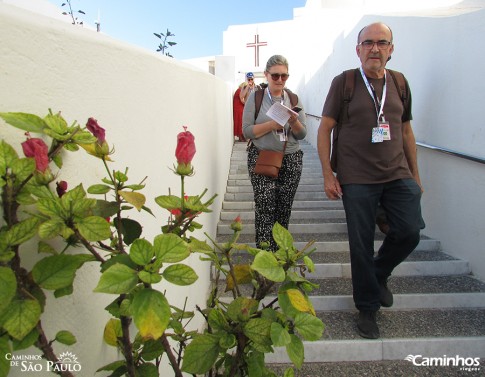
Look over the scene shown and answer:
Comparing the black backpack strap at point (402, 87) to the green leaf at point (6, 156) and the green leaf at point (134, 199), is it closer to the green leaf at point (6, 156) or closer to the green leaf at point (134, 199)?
the green leaf at point (134, 199)

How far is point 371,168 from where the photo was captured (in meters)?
2.06

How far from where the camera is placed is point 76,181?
0.75m

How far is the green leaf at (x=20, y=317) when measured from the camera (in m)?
0.47

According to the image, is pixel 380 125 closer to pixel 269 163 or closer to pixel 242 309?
pixel 269 163

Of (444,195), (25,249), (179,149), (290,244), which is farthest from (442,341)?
(25,249)

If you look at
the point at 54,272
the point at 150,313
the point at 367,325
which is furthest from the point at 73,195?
the point at 367,325

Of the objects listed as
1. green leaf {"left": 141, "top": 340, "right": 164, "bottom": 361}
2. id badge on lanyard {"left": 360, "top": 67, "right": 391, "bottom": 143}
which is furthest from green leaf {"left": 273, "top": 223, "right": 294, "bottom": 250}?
id badge on lanyard {"left": 360, "top": 67, "right": 391, "bottom": 143}

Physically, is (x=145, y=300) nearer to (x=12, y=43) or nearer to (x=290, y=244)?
(x=290, y=244)

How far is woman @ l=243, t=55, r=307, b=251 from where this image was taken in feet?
8.46

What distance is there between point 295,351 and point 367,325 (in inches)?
67.7

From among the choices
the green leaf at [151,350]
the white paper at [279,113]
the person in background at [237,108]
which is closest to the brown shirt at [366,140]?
the white paper at [279,113]

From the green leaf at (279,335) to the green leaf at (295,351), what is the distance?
33mm

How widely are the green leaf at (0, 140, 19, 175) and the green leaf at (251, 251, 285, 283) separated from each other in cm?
44

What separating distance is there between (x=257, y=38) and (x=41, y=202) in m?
15.5
